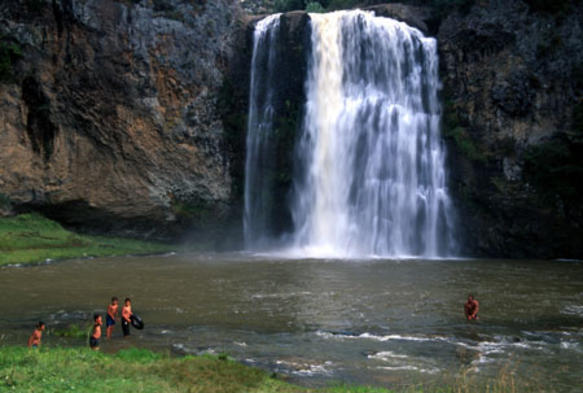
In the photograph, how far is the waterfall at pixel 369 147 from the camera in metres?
32.0

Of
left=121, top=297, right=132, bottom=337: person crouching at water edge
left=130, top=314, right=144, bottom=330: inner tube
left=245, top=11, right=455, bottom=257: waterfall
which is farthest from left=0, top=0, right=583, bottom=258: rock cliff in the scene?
left=121, top=297, right=132, bottom=337: person crouching at water edge

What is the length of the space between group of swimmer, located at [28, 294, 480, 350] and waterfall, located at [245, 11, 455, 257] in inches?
632

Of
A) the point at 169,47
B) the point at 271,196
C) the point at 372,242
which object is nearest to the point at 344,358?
the point at 372,242

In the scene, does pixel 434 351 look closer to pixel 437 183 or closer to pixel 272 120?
pixel 437 183

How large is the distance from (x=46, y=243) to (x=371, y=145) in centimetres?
1816

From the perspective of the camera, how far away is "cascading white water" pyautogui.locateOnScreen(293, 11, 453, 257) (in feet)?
105

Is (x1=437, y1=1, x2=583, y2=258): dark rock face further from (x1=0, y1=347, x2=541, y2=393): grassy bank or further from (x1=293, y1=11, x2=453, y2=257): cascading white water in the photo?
(x1=0, y1=347, x2=541, y2=393): grassy bank

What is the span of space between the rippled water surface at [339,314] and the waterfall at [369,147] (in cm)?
629

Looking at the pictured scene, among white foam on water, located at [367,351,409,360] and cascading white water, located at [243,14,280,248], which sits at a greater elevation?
cascading white water, located at [243,14,280,248]

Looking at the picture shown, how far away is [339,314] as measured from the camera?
1513 cm

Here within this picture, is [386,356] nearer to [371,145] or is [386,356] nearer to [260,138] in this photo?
[371,145]

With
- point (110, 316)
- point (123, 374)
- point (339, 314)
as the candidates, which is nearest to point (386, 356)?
point (339, 314)

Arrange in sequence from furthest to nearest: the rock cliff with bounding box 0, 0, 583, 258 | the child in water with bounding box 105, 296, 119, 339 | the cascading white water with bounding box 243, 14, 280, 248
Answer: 1. the cascading white water with bounding box 243, 14, 280, 248
2. the rock cliff with bounding box 0, 0, 583, 258
3. the child in water with bounding box 105, 296, 119, 339

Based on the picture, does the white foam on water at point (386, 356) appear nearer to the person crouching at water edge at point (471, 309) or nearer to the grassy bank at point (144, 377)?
the grassy bank at point (144, 377)
